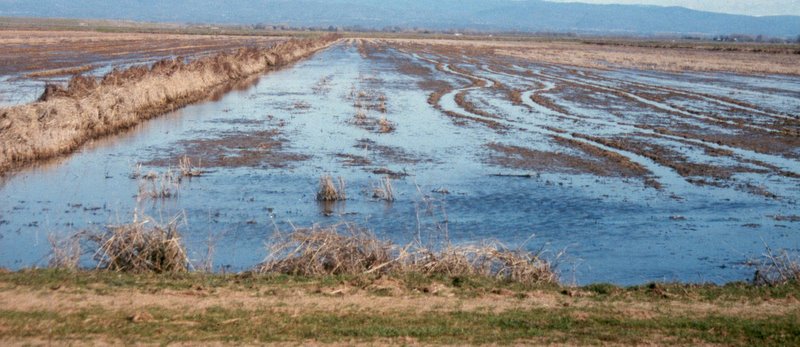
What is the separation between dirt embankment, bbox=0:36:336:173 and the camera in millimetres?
19312

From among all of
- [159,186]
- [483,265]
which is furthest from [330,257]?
[159,186]

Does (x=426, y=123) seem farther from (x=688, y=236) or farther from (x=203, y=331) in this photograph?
(x=203, y=331)

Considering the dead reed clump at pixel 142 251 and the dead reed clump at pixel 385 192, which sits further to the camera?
the dead reed clump at pixel 385 192

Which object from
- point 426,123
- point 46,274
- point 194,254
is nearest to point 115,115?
point 426,123

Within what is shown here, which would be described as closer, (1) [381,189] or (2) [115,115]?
(1) [381,189]

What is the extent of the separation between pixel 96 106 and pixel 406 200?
1221 cm

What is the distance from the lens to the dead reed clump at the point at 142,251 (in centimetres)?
1071

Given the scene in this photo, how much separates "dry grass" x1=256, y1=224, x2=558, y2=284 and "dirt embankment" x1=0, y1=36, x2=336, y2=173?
32.5 feet

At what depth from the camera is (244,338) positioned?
7.89 meters

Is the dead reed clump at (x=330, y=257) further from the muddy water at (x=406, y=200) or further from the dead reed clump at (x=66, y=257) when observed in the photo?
the dead reed clump at (x=66, y=257)

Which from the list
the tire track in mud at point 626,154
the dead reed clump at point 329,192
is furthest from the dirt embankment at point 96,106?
the tire track in mud at point 626,154

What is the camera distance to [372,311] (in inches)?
349

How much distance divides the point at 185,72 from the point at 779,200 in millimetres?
24778

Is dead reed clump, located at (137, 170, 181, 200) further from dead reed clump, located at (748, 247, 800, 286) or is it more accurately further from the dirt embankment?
dead reed clump, located at (748, 247, 800, 286)
